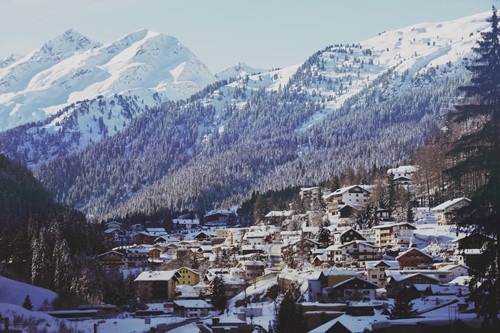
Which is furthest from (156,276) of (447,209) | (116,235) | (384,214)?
(116,235)

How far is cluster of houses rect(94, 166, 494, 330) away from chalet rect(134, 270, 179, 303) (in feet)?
0.36

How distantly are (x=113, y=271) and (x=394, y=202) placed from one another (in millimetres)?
35954

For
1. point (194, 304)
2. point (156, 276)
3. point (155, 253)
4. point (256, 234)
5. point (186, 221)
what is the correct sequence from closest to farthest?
point (194, 304)
point (156, 276)
point (256, 234)
point (155, 253)
point (186, 221)

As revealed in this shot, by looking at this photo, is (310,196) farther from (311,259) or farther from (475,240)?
(475,240)

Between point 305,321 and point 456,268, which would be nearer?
point 305,321

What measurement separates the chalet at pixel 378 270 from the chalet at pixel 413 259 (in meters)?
0.71

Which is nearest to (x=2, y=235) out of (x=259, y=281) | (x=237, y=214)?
(x=259, y=281)

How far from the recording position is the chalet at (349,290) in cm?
7481

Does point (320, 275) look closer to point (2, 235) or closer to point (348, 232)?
point (348, 232)

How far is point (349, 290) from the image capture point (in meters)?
75.9

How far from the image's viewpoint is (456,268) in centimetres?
7988

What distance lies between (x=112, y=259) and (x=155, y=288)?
60.6 ft

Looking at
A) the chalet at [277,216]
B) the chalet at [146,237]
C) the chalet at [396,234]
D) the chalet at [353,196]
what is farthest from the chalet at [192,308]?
the chalet at [146,237]

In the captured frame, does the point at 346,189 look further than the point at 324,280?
Yes
